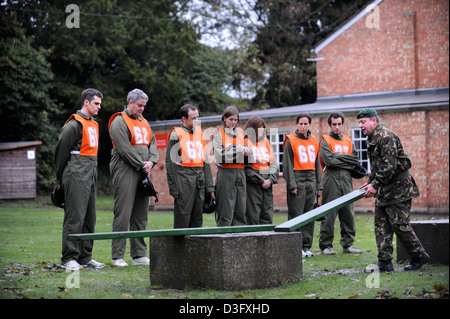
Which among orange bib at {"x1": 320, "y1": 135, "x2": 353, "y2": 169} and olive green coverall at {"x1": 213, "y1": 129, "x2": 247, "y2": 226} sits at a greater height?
orange bib at {"x1": 320, "y1": 135, "x2": 353, "y2": 169}

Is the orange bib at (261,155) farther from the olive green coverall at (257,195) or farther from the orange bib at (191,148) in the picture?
the orange bib at (191,148)

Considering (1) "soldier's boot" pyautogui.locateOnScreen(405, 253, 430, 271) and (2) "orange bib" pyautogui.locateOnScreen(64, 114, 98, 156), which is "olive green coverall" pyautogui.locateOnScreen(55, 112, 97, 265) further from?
(1) "soldier's boot" pyautogui.locateOnScreen(405, 253, 430, 271)

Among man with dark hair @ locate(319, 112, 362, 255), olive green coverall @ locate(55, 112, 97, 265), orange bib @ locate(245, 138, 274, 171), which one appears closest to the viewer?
olive green coverall @ locate(55, 112, 97, 265)

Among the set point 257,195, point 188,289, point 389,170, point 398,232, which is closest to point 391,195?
point 389,170

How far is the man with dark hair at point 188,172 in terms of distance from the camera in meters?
9.72

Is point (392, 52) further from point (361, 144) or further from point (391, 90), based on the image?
point (361, 144)

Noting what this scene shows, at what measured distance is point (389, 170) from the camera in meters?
8.24

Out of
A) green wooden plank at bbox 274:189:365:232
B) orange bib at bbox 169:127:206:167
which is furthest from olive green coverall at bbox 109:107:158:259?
green wooden plank at bbox 274:189:365:232

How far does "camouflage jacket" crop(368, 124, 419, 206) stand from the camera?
8.27 meters

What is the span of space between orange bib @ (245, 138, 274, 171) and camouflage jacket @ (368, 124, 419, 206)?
2663mm

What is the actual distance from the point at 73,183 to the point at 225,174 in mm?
2507

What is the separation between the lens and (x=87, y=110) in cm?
935

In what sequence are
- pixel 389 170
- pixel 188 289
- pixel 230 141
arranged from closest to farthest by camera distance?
pixel 188 289
pixel 389 170
pixel 230 141
